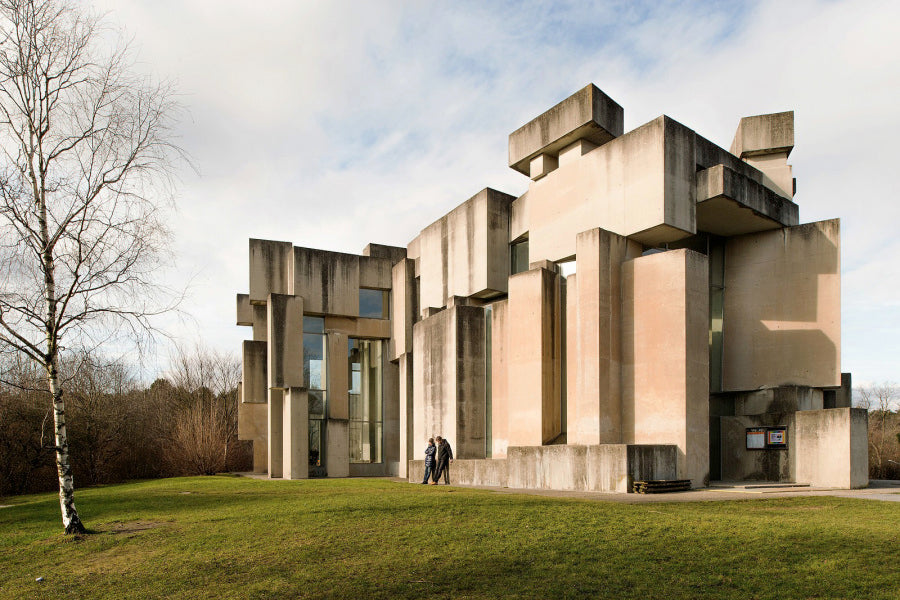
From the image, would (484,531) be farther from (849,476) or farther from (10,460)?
(10,460)

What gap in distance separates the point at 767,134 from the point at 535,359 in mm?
11499

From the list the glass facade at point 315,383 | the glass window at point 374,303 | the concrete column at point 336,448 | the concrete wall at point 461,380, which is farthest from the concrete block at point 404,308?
the concrete wall at point 461,380

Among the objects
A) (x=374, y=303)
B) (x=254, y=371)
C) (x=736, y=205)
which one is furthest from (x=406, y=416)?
(x=736, y=205)

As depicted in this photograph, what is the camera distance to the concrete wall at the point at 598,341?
1884cm

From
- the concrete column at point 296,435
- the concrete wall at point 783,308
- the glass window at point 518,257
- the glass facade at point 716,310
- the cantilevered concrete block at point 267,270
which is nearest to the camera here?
the concrete wall at point 783,308

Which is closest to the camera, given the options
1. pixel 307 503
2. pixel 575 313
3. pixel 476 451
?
pixel 307 503

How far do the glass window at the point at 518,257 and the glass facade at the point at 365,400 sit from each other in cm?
1062

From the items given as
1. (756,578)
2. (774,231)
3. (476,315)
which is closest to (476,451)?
(476,315)

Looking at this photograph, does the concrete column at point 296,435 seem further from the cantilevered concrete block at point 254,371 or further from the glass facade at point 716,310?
the glass facade at point 716,310

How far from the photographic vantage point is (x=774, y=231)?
2205cm

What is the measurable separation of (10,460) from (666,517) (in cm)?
2779

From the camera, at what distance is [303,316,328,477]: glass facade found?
3152 centimetres

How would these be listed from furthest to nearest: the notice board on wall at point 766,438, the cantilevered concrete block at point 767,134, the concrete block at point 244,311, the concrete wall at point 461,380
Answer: the concrete block at point 244,311
the concrete wall at point 461,380
the cantilevered concrete block at point 767,134
the notice board on wall at point 766,438

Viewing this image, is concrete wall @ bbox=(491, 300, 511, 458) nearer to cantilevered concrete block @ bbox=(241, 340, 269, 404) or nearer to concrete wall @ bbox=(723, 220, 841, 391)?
concrete wall @ bbox=(723, 220, 841, 391)
